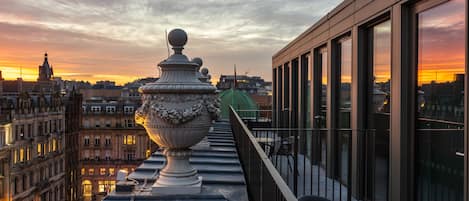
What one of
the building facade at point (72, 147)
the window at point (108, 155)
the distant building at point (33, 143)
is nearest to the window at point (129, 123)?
the window at point (108, 155)

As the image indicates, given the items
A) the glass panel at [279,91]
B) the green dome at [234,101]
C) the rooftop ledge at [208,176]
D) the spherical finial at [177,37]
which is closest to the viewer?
the rooftop ledge at [208,176]

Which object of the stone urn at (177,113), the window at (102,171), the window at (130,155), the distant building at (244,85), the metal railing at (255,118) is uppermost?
the distant building at (244,85)

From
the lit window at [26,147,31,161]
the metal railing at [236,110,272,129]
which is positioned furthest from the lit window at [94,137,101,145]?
the metal railing at [236,110,272,129]

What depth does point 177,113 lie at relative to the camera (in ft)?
14.9

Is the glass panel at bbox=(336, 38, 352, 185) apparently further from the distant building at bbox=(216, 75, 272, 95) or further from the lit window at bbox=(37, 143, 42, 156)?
the lit window at bbox=(37, 143, 42, 156)

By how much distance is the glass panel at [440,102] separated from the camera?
14.9ft

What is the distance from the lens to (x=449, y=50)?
4.80m

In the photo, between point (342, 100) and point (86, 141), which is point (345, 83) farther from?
point (86, 141)

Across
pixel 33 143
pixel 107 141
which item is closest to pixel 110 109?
pixel 107 141

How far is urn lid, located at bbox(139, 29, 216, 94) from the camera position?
462 cm

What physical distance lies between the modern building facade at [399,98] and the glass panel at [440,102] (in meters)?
0.01

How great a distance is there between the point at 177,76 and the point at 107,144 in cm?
7097

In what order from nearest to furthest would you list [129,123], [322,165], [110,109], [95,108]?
[322,165] → [110,109] → [129,123] → [95,108]

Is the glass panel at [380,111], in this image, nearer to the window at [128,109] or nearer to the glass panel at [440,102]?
the glass panel at [440,102]
